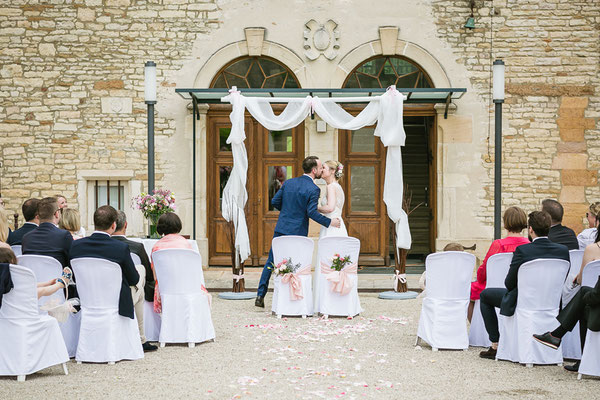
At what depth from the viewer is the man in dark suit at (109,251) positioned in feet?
17.7

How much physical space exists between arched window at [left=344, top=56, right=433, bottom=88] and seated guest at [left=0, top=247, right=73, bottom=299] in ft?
22.5

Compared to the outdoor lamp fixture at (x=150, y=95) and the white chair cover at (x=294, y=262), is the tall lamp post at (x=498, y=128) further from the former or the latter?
the outdoor lamp fixture at (x=150, y=95)

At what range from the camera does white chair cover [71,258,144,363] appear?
534cm

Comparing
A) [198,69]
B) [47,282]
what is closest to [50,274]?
[47,282]

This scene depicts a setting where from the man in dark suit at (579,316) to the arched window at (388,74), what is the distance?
6.57m

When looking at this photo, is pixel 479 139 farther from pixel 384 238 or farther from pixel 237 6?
pixel 237 6

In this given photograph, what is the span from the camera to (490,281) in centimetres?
587

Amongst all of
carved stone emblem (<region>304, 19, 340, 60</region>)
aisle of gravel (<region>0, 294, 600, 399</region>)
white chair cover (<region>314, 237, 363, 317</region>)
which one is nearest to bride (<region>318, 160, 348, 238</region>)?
white chair cover (<region>314, 237, 363, 317</region>)

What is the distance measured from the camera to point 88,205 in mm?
11195

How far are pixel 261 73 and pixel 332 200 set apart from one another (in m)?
3.74

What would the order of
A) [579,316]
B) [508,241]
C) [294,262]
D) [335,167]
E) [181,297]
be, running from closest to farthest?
[579,316] → [508,241] → [181,297] → [294,262] → [335,167]

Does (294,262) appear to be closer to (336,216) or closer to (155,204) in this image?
(336,216)

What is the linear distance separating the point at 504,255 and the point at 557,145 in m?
5.84

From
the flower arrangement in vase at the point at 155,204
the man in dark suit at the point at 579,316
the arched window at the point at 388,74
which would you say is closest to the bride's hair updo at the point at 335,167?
the flower arrangement in vase at the point at 155,204
